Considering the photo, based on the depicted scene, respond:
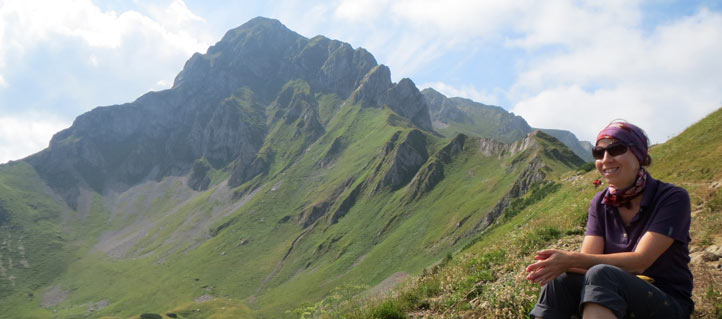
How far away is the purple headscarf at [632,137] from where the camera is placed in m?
4.89

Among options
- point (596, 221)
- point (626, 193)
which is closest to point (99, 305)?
point (596, 221)

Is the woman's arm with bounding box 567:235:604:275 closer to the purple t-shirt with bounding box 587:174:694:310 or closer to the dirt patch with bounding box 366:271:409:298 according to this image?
the purple t-shirt with bounding box 587:174:694:310

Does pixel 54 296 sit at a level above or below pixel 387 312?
below

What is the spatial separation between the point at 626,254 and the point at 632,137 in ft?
5.19

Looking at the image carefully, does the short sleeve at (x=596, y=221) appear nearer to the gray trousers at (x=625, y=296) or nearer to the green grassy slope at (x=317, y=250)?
the gray trousers at (x=625, y=296)

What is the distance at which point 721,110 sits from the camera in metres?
30.0

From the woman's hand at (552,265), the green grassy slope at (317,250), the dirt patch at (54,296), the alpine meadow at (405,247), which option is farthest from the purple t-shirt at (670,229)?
the dirt patch at (54,296)

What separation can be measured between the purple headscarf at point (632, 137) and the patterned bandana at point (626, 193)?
225 mm

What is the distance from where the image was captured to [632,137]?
491cm

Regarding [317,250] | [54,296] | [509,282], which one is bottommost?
[317,250]

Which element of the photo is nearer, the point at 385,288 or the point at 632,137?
the point at 632,137

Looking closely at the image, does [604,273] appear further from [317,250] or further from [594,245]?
[317,250]

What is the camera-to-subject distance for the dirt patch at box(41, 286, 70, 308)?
166750 millimetres

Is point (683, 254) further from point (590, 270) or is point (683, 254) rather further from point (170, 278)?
point (170, 278)
